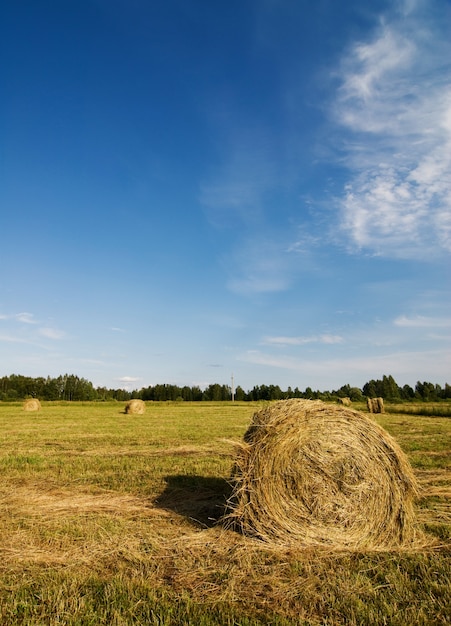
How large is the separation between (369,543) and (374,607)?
188 cm

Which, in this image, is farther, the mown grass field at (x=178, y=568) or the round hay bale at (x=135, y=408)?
the round hay bale at (x=135, y=408)

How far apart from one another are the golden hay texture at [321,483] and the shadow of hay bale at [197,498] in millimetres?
570

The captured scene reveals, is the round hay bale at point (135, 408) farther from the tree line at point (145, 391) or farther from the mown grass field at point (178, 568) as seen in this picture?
the tree line at point (145, 391)

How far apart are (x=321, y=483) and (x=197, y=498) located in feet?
7.95

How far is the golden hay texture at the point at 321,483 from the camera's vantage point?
5.55 metres

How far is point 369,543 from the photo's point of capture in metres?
5.44

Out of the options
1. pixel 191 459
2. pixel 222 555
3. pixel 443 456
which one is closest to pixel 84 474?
pixel 191 459

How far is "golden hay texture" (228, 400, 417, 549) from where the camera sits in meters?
5.55

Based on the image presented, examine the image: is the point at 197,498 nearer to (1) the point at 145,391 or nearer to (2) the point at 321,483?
(2) the point at 321,483

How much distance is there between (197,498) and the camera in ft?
24.1

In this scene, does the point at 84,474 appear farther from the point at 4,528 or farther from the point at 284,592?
the point at 284,592

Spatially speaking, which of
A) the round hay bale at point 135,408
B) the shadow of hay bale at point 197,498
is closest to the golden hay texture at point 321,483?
the shadow of hay bale at point 197,498

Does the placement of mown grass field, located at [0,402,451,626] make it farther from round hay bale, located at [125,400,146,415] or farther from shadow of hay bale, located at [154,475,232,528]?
round hay bale, located at [125,400,146,415]

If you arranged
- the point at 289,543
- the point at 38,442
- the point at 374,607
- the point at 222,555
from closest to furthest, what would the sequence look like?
the point at 374,607, the point at 222,555, the point at 289,543, the point at 38,442
